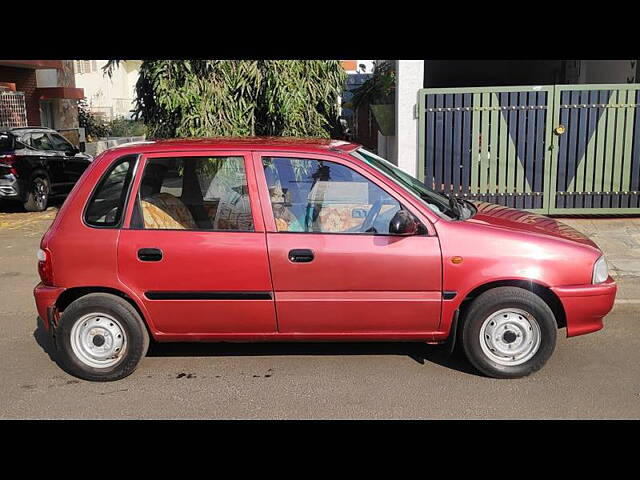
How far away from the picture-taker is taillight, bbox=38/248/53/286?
14.9 ft

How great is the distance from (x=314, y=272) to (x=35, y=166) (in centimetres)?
1015

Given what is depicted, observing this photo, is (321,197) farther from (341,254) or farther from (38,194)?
(38,194)

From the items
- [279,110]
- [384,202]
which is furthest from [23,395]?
[279,110]

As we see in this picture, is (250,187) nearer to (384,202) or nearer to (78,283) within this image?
(384,202)

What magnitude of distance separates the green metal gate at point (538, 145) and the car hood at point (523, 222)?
15.6 feet

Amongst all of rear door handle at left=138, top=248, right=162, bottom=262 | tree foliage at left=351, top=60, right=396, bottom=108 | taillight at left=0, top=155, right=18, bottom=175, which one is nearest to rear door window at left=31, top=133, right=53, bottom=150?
taillight at left=0, top=155, right=18, bottom=175

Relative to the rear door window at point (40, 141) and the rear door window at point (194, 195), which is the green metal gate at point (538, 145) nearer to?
the rear door window at point (194, 195)

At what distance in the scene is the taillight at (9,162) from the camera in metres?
12.2

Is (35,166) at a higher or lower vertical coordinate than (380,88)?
lower

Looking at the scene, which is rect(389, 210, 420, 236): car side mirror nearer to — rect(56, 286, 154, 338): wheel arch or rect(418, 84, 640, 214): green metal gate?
rect(56, 286, 154, 338): wheel arch

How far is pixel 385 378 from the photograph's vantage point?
4.57 m

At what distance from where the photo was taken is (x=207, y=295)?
14.7 feet

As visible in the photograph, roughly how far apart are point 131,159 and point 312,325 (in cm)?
177

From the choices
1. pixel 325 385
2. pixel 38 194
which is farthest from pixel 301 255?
pixel 38 194
